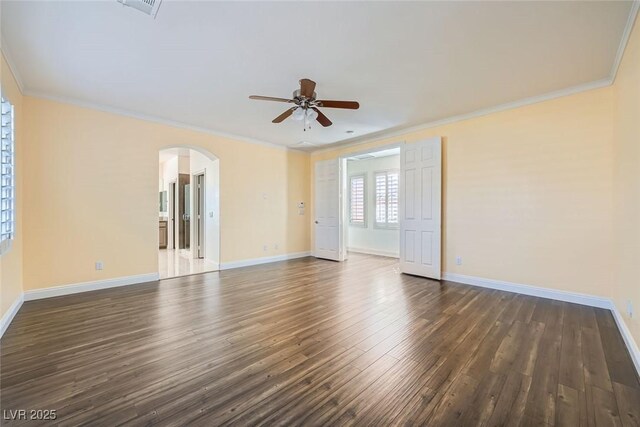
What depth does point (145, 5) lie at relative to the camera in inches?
83.1

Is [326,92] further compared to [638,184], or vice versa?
[326,92]

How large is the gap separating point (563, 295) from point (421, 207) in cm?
225

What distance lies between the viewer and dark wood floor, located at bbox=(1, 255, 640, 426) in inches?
66.0

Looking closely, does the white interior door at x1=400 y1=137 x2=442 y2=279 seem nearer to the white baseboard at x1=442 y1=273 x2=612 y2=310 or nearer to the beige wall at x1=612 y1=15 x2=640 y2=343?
the white baseboard at x1=442 y1=273 x2=612 y2=310

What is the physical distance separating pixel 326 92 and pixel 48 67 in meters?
3.08

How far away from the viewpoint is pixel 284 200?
681 cm

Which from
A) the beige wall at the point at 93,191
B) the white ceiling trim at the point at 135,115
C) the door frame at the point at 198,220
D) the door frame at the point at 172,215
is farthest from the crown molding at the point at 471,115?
the door frame at the point at 172,215

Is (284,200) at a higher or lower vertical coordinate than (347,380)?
higher

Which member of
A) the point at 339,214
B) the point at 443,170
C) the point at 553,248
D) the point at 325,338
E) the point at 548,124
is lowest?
the point at 325,338

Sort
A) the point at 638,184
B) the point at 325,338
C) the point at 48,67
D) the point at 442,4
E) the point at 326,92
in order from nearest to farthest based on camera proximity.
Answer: the point at 442,4 → the point at 638,184 → the point at 325,338 → the point at 48,67 → the point at 326,92

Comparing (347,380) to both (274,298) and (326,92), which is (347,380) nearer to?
(274,298)

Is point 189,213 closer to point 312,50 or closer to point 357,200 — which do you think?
point 357,200

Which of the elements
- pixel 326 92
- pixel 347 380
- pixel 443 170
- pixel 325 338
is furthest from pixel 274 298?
pixel 443 170

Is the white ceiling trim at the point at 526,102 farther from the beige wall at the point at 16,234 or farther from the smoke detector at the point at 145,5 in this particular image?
the beige wall at the point at 16,234
